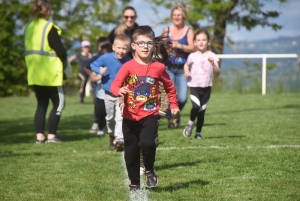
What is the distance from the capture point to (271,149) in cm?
880

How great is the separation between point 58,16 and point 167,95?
80.4 ft

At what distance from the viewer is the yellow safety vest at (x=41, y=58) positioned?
10.5m

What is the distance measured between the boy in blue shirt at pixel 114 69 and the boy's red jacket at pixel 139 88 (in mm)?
2679

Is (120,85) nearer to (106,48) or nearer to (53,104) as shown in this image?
(53,104)

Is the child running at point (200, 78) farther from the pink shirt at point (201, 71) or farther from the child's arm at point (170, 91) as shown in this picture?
the child's arm at point (170, 91)

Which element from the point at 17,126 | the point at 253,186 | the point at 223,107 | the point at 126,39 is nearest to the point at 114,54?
the point at 126,39

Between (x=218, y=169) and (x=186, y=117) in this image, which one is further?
(x=186, y=117)

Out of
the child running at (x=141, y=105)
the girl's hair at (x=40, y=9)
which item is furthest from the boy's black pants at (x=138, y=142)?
the girl's hair at (x=40, y=9)

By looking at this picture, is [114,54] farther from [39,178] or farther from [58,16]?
[58,16]

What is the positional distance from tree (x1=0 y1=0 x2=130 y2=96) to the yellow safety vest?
16.0m

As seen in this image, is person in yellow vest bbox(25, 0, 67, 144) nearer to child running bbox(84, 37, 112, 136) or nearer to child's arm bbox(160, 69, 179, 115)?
child running bbox(84, 37, 112, 136)

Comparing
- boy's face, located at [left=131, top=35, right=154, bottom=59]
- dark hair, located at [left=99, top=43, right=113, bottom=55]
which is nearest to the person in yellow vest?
dark hair, located at [left=99, top=43, right=113, bottom=55]

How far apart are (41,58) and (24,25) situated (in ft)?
62.0

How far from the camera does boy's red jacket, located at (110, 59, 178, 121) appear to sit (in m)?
6.35
